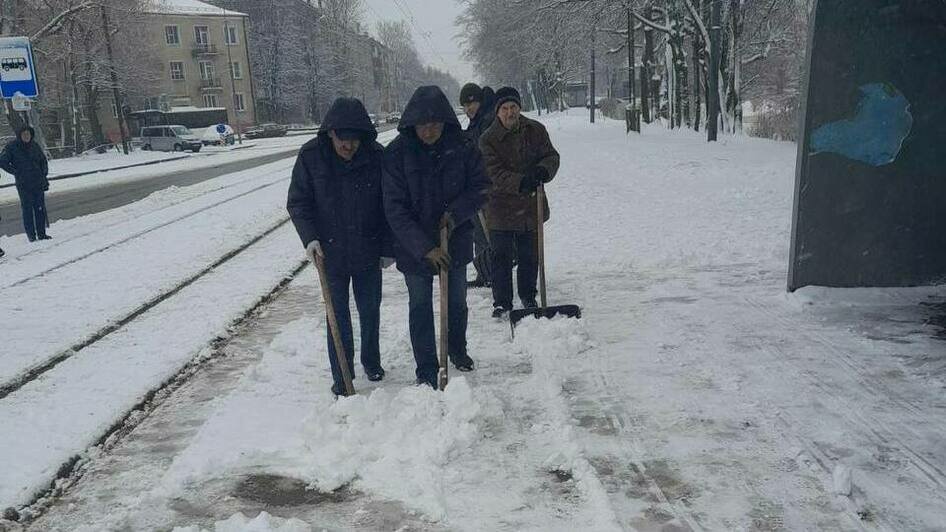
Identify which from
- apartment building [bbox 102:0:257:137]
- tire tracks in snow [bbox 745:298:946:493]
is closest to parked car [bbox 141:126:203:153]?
apartment building [bbox 102:0:257:137]

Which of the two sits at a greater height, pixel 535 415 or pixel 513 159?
pixel 513 159

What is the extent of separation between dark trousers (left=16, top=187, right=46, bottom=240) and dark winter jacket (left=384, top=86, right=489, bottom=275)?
29.0 feet

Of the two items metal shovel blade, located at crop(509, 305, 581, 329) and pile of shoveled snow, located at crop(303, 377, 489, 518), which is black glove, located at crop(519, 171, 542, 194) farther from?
pile of shoveled snow, located at crop(303, 377, 489, 518)

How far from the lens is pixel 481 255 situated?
268 inches

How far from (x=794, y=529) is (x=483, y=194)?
7.93ft

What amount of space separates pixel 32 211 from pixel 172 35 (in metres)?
60.6

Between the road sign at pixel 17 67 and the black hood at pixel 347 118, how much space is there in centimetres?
1456

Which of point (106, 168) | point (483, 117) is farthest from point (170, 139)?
point (483, 117)

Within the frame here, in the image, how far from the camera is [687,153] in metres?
18.6

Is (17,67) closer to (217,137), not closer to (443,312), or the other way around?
(443,312)

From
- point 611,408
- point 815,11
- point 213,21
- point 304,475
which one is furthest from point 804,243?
point 213,21

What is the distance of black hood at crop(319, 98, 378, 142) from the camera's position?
400cm

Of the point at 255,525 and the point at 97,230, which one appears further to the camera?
the point at 97,230

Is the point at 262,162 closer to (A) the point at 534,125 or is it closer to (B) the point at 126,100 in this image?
(A) the point at 534,125
